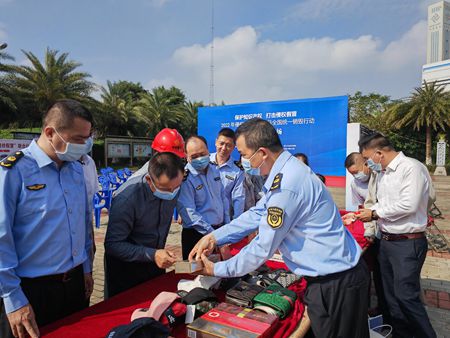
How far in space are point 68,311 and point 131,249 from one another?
16.5 inches

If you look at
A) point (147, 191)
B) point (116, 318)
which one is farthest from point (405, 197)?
point (116, 318)

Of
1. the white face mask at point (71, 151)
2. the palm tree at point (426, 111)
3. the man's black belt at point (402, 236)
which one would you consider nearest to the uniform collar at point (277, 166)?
the white face mask at point (71, 151)

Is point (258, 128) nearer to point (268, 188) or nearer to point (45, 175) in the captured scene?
point (268, 188)

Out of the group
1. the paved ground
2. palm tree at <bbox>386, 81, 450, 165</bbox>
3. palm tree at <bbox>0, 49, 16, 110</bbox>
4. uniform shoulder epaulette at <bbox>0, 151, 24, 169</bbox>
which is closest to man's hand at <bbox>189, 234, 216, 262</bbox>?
uniform shoulder epaulette at <bbox>0, 151, 24, 169</bbox>

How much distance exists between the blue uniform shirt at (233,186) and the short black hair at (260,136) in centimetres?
168

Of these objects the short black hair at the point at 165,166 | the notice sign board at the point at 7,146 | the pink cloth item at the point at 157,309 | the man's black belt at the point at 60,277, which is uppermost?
the notice sign board at the point at 7,146

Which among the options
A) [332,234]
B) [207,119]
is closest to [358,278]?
[332,234]

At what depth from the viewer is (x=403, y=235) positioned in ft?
8.39

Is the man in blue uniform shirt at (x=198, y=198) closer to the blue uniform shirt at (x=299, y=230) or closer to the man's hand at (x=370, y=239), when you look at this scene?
the blue uniform shirt at (x=299, y=230)

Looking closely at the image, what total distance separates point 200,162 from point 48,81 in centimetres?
1930

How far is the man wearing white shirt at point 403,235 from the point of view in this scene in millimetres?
2471

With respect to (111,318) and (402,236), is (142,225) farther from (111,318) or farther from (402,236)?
(402,236)

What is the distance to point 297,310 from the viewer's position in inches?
65.3

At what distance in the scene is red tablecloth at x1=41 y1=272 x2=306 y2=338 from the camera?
142 centimetres
